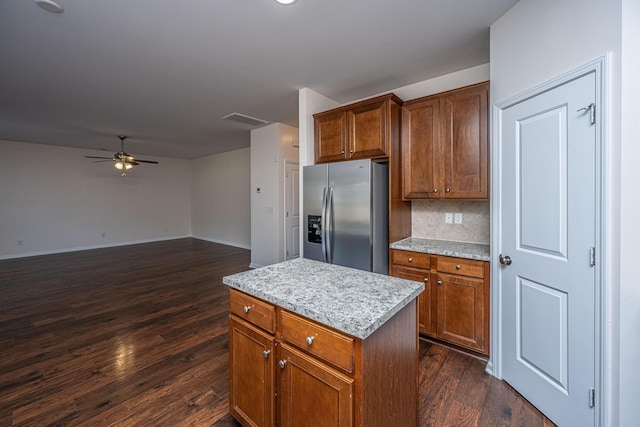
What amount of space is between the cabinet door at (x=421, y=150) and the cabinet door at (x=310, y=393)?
6.67 feet

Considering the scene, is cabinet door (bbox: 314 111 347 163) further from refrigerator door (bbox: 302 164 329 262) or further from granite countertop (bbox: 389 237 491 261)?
granite countertop (bbox: 389 237 491 261)

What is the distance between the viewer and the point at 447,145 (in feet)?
8.19

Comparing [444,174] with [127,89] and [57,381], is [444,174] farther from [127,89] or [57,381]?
[127,89]

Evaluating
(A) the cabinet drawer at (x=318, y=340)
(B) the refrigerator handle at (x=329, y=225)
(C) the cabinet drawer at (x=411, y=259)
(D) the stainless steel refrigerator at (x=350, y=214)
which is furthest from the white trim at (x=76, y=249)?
(A) the cabinet drawer at (x=318, y=340)

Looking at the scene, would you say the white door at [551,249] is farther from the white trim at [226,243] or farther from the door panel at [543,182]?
the white trim at [226,243]

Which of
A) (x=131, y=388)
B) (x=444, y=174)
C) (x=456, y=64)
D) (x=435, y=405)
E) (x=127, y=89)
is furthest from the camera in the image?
(x=127, y=89)

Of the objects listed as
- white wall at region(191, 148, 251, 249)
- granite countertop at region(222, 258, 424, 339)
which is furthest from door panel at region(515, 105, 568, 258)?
white wall at region(191, 148, 251, 249)

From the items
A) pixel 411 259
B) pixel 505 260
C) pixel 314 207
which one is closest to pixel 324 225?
pixel 314 207

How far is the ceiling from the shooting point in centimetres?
195

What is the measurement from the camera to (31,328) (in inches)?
112

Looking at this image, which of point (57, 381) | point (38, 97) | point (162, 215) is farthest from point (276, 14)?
point (162, 215)

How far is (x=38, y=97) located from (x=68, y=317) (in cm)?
285

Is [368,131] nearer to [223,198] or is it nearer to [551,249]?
[551,249]

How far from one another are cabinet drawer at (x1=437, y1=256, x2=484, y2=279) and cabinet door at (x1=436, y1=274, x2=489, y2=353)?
44 millimetres
